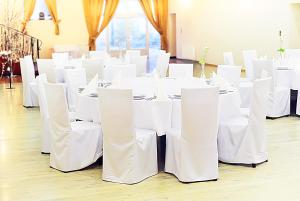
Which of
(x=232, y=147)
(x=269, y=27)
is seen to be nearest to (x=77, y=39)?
(x=269, y=27)

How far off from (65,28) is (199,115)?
1378 centimetres

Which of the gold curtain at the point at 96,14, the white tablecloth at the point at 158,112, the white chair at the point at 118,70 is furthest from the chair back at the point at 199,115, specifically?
the gold curtain at the point at 96,14

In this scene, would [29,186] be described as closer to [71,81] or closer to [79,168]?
[79,168]

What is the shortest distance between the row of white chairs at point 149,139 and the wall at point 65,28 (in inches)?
489

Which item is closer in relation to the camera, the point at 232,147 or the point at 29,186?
the point at 29,186

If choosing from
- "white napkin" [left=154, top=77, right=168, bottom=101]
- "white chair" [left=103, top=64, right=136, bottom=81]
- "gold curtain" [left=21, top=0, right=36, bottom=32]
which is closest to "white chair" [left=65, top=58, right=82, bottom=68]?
"white chair" [left=103, top=64, right=136, bottom=81]

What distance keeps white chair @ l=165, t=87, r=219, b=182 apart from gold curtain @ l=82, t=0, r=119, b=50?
1387 centimetres

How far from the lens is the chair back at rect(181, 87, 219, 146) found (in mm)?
4543

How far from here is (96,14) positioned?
59.5 feet

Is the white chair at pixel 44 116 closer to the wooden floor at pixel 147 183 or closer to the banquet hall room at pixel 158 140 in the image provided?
the banquet hall room at pixel 158 140

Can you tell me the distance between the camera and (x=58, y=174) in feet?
16.4

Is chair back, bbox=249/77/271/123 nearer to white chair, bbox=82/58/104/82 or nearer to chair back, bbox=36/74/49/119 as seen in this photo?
chair back, bbox=36/74/49/119

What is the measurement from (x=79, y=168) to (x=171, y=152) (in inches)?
40.9

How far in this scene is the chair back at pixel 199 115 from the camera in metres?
4.54
